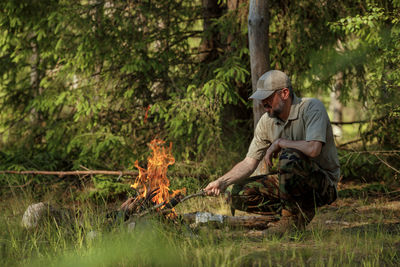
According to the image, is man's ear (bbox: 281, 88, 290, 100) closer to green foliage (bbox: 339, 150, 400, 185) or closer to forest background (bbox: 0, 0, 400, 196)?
forest background (bbox: 0, 0, 400, 196)

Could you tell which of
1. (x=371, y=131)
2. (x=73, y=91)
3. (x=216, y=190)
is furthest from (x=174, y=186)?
(x=371, y=131)

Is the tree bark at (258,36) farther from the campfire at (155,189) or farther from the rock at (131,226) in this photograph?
the rock at (131,226)

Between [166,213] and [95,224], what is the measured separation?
2.51 ft

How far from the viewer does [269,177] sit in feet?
16.5

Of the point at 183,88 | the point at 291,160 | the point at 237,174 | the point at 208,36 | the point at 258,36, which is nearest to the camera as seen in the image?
the point at 291,160

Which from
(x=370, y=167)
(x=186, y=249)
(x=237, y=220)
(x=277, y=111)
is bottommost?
(x=370, y=167)

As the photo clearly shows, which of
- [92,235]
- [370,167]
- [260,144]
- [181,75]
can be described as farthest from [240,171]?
[370,167]

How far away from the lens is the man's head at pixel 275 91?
179 inches

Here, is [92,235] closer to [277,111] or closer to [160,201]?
[160,201]

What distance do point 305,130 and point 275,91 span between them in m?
0.52

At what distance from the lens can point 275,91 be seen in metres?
4.57

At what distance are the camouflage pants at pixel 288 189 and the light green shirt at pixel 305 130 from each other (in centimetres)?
16

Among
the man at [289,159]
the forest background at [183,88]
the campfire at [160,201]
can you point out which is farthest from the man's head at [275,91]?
the forest background at [183,88]

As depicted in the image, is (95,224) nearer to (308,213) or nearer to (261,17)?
(308,213)
